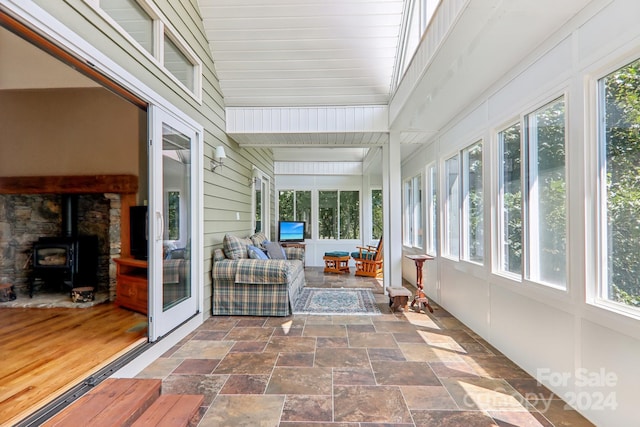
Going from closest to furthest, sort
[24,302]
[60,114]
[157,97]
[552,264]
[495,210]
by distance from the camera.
A: [552,264] < [157,97] < [495,210] < [24,302] < [60,114]

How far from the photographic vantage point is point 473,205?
3701mm

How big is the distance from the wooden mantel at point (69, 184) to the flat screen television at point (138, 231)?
32cm

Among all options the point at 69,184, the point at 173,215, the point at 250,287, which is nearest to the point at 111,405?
the point at 173,215

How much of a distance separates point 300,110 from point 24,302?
4565 mm

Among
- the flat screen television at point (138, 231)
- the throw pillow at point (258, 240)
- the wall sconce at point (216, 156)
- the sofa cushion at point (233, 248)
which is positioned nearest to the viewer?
the wall sconce at point (216, 156)

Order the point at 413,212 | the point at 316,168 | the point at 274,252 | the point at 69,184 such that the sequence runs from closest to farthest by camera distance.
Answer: the point at 69,184, the point at 274,252, the point at 413,212, the point at 316,168

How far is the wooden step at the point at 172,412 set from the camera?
1.71 metres

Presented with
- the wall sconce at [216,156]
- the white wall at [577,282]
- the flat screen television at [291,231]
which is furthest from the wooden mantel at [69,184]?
the white wall at [577,282]

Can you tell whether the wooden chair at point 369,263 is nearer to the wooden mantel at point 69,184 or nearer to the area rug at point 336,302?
the area rug at point 336,302

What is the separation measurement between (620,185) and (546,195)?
0.61 meters

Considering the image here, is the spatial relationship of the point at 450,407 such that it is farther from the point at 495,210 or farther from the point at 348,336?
the point at 495,210

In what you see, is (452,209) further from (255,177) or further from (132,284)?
(132,284)

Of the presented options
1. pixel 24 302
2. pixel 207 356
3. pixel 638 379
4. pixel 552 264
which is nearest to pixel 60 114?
pixel 24 302

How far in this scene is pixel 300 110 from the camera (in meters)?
4.57
